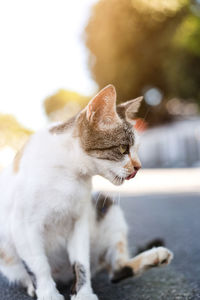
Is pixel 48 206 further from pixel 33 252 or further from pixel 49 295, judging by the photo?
pixel 49 295

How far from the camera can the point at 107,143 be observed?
2.08 meters

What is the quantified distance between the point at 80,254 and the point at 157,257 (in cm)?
44

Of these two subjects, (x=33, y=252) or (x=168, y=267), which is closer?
(x=33, y=252)

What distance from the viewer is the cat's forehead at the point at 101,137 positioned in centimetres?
206

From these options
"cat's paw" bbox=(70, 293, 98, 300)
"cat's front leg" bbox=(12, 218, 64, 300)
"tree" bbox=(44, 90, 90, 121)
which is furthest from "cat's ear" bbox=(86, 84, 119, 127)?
"tree" bbox=(44, 90, 90, 121)

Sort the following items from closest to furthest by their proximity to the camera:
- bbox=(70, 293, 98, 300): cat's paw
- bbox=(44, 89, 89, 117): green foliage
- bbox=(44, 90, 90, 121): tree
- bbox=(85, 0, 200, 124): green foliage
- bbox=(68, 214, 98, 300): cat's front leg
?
bbox=(70, 293, 98, 300): cat's paw < bbox=(68, 214, 98, 300): cat's front leg < bbox=(85, 0, 200, 124): green foliage < bbox=(44, 90, 90, 121): tree < bbox=(44, 89, 89, 117): green foliage

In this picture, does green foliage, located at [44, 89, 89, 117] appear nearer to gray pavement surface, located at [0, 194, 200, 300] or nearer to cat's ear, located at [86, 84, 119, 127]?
gray pavement surface, located at [0, 194, 200, 300]

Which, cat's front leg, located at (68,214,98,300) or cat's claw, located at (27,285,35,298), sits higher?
cat's front leg, located at (68,214,98,300)

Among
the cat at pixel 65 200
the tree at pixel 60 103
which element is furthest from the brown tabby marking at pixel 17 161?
the tree at pixel 60 103

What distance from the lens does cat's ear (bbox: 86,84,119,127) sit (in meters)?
1.95

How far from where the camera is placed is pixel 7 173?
7.48ft

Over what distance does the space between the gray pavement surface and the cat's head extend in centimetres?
64

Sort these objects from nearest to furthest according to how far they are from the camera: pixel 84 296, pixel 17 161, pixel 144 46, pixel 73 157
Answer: pixel 84 296 < pixel 73 157 < pixel 17 161 < pixel 144 46

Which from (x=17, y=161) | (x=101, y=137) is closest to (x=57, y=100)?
(x=17, y=161)
